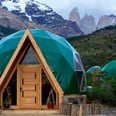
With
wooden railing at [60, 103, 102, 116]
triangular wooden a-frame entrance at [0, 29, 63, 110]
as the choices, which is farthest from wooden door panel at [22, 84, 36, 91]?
wooden railing at [60, 103, 102, 116]

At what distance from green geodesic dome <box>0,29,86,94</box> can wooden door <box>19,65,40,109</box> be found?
2.68 ft

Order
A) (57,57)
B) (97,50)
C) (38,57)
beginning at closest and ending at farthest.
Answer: (38,57) → (57,57) → (97,50)

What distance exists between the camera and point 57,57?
73.2ft

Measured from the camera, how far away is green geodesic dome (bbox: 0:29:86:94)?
72.4 ft

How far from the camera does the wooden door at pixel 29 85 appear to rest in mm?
22094

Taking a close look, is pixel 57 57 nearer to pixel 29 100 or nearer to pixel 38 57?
pixel 38 57

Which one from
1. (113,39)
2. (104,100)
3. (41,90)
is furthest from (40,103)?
(113,39)

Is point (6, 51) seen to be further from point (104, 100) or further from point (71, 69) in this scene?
point (104, 100)

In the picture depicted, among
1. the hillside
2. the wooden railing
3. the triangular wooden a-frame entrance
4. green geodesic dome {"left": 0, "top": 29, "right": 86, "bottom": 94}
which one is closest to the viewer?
the wooden railing

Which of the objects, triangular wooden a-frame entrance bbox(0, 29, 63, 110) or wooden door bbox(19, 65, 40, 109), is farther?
wooden door bbox(19, 65, 40, 109)

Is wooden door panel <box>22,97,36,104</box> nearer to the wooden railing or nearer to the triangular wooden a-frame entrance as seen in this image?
the triangular wooden a-frame entrance

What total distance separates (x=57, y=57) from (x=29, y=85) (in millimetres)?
1805

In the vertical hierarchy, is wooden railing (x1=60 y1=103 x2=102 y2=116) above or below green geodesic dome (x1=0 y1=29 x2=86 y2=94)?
below

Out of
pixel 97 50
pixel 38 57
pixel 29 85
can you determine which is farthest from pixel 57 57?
pixel 97 50
